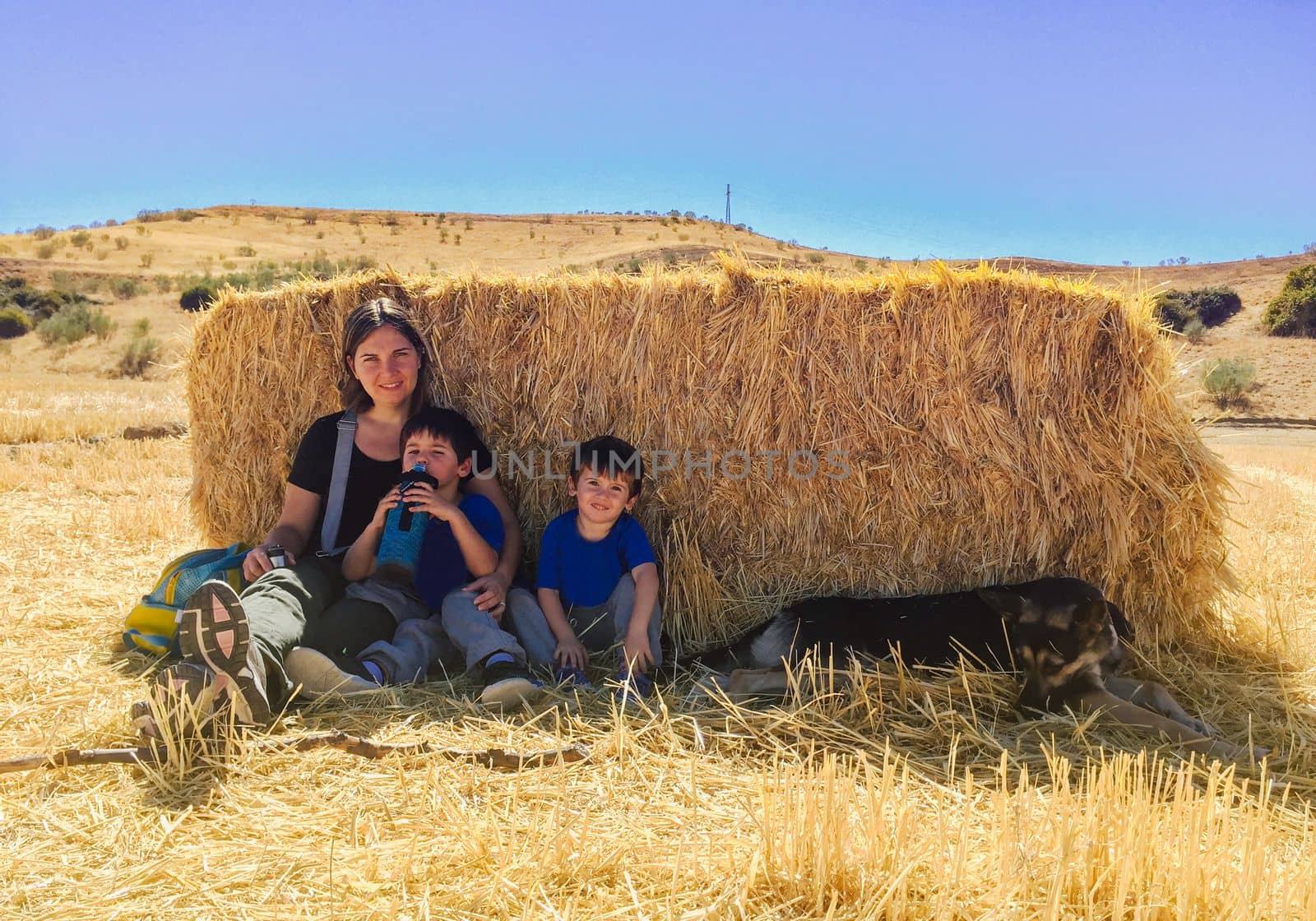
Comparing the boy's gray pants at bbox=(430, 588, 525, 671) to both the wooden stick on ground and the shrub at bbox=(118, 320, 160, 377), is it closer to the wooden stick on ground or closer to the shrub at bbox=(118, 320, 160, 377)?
the wooden stick on ground

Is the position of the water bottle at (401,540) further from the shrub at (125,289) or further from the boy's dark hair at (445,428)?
the shrub at (125,289)

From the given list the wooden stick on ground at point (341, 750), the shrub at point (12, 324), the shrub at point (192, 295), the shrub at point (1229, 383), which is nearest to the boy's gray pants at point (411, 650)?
the wooden stick on ground at point (341, 750)

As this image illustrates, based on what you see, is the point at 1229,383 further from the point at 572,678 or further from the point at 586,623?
the point at 572,678

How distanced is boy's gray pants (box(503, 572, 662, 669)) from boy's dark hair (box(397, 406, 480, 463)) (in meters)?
0.65

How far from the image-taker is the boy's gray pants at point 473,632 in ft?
10.3

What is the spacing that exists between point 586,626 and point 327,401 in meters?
1.91

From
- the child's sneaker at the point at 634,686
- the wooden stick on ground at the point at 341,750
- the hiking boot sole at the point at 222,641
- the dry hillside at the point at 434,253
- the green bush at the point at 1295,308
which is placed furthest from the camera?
the green bush at the point at 1295,308

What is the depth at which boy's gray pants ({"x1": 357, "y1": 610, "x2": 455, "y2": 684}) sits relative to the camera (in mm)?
3162

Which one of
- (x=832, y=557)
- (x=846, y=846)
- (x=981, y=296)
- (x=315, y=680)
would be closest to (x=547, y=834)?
(x=846, y=846)

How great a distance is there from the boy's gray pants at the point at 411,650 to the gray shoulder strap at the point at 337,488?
556 mm

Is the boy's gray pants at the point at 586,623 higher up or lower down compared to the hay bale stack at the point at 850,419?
lower down

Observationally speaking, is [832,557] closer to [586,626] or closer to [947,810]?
[586,626]

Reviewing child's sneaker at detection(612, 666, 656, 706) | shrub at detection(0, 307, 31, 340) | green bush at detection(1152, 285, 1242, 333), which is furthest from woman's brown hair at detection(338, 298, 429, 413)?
green bush at detection(1152, 285, 1242, 333)

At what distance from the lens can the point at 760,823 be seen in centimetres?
193
